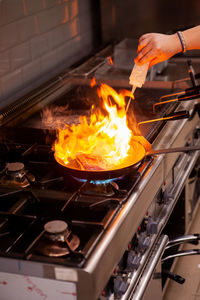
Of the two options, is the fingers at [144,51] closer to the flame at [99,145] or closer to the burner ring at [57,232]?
the flame at [99,145]

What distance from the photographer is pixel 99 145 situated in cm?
157

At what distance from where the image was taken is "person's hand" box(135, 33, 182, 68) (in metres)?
1.72

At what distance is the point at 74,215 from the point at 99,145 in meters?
0.31

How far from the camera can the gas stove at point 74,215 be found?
114 centimetres

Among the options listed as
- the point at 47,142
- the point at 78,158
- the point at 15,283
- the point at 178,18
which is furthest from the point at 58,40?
the point at 15,283

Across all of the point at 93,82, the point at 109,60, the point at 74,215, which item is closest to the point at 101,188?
the point at 74,215

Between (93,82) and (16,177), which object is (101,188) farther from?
(93,82)

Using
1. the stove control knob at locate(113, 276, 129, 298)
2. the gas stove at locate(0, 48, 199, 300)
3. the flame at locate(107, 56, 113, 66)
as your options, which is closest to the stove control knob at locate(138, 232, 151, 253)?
the gas stove at locate(0, 48, 199, 300)

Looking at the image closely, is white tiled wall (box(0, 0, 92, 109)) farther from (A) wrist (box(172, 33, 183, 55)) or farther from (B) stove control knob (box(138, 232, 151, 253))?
(B) stove control knob (box(138, 232, 151, 253))

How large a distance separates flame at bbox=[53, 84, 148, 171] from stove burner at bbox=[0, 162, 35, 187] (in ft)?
0.38

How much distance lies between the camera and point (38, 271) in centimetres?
113

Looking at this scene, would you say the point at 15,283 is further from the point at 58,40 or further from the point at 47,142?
the point at 58,40

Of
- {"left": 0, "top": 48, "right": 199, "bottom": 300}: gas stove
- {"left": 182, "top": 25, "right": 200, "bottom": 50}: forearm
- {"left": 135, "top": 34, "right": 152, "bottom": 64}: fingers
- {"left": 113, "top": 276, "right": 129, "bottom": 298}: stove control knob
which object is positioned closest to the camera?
{"left": 0, "top": 48, "right": 199, "bottom": 300}: gas stove

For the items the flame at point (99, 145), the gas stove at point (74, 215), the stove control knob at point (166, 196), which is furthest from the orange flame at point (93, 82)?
the stove control knob at point (166, 196)
